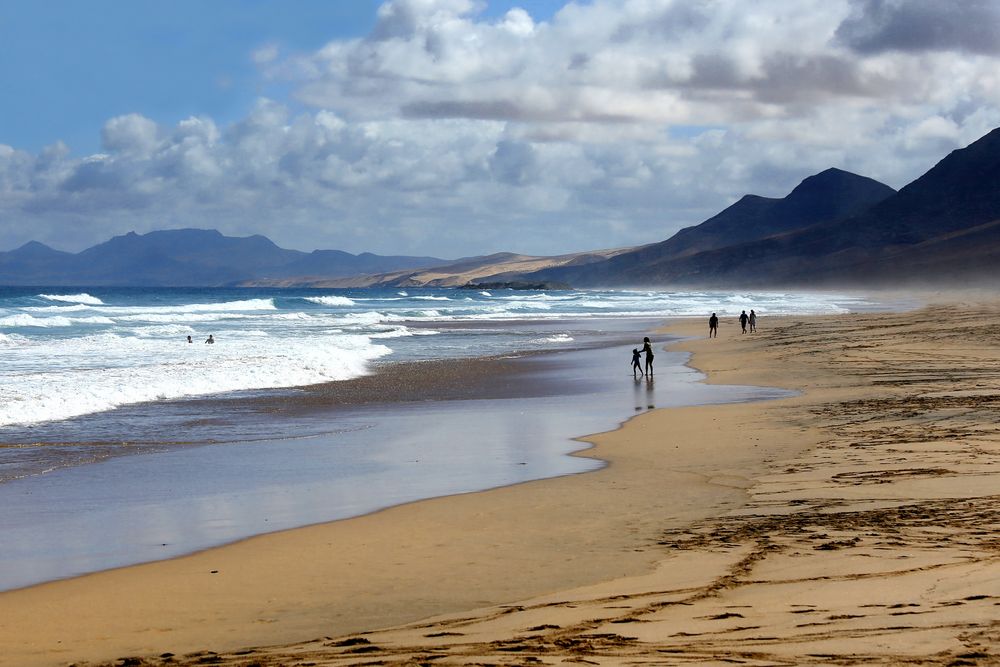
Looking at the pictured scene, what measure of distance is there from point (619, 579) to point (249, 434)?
11.2 m

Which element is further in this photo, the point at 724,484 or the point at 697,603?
the point at 724,484

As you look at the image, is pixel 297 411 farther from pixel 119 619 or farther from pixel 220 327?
pixel 220 327

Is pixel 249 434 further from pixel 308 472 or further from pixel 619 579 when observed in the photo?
pixel 619 579

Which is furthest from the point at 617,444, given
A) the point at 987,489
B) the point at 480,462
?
the point at 987,489

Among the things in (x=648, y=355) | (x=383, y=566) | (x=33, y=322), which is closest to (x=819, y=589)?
(x=383, y=566)

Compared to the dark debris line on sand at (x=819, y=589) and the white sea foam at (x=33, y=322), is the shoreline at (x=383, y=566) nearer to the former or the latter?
the dark debris line on sand at (x=819, y=589)

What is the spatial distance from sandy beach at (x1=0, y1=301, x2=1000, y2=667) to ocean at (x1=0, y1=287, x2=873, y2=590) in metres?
1.03

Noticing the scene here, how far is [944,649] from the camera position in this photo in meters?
5.08

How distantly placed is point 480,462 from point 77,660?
27.5 feet

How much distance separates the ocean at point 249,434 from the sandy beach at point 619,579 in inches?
40.7

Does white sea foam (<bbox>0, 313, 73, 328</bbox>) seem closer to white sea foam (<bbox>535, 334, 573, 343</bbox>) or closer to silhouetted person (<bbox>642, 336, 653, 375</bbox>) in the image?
white sea foam (<bbox>535, 334, 573, 343</bbox>)

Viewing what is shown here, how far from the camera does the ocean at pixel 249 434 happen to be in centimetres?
1061

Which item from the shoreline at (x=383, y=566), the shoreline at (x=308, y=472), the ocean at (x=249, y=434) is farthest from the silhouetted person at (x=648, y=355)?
the shoreline at (x=383, y=566)

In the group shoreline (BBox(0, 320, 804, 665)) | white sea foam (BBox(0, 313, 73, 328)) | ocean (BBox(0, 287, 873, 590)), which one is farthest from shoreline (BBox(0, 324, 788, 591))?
white sea foam (BBox(0, 313, 73, 328))
